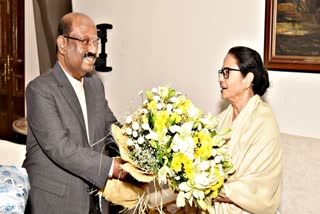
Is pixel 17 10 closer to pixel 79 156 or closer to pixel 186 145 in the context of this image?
pixel 79 156

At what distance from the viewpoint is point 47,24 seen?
163 inches

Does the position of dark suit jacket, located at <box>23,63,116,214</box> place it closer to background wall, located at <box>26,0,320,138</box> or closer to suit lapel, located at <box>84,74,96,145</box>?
suit lapel, located at <box>84,74,96,145</box>

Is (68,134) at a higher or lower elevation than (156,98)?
lower

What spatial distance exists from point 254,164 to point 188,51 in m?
1.49

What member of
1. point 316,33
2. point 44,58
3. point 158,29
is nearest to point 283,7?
point 316,33

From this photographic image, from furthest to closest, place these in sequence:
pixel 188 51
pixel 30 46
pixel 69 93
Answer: pixel 30 46 < pixel 188 51 < pixel 69 93

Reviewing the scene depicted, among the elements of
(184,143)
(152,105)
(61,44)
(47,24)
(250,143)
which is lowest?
(250,143)

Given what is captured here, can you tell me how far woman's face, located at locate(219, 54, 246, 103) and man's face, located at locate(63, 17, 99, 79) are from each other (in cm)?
70

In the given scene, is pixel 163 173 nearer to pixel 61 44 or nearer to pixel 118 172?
pixel 118 172

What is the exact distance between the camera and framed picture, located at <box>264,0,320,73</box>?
288cm

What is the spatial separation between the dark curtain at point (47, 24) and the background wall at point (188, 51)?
0.28 m

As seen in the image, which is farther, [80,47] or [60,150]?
[80,47]

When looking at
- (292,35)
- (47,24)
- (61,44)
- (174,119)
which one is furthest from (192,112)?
(47,24)

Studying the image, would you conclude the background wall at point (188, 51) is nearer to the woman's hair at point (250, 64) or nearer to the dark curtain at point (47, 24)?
the dark curtain at point (47, 24)
